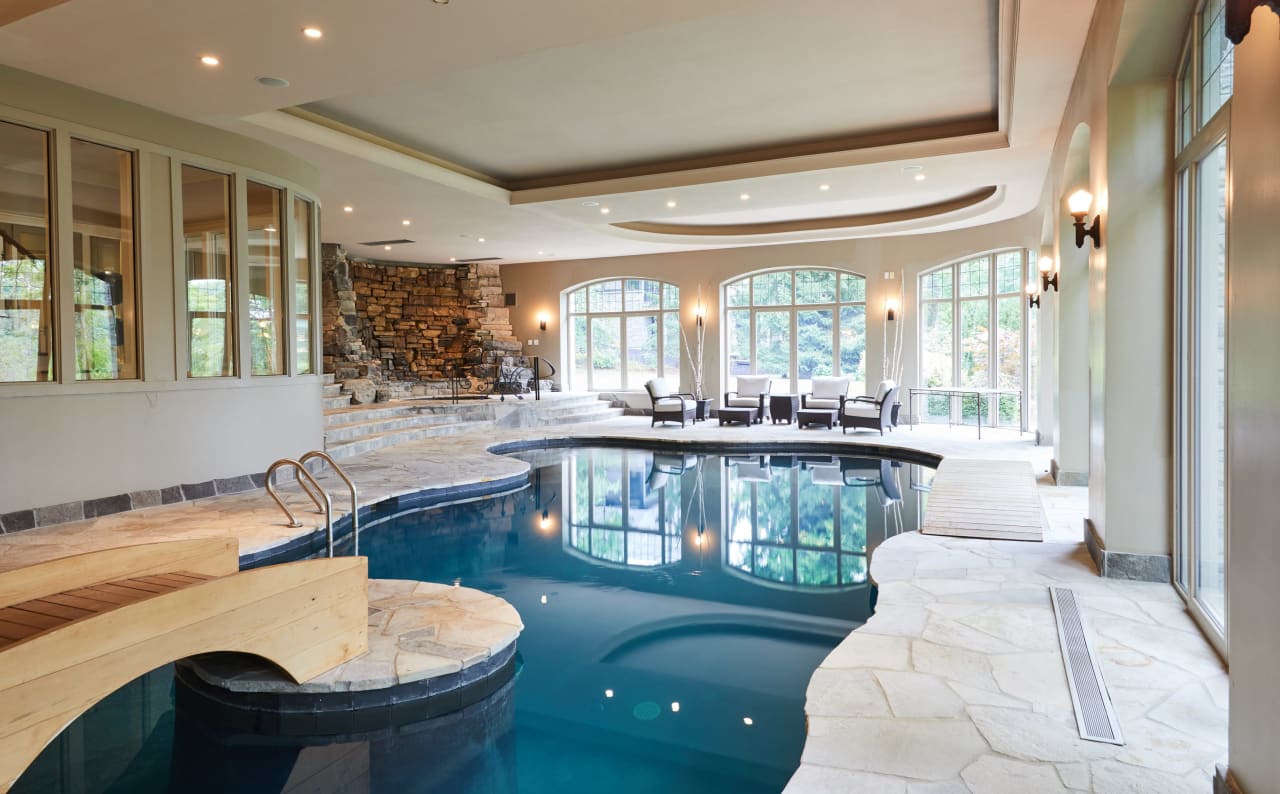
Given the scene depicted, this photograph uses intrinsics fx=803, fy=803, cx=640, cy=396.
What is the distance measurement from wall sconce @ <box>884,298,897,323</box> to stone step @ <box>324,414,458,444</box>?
24.7 ft

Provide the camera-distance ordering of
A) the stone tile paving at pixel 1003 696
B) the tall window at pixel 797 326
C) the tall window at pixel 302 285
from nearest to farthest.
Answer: the stone tile paving at pixel 1003 696 → the tall window at pixel 302 285 → the tall window at pixel 797 326

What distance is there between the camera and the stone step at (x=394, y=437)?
9863 mm

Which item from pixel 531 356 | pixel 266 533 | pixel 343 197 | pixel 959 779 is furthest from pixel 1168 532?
pixel 531 356

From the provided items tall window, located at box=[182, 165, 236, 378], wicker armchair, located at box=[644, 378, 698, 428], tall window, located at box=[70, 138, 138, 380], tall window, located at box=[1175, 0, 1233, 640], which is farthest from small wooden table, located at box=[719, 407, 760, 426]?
tall window, located at box=[1175, 0, 1233, 640]

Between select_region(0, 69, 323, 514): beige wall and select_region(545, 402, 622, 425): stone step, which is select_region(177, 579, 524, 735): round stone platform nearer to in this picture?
select_region(0, 69, 323, 514): beige wall

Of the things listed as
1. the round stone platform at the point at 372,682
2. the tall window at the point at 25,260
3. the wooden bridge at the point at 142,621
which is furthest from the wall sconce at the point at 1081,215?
the tall window at the point at 25,260

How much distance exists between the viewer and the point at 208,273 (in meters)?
7.14

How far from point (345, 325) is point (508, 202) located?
495cm

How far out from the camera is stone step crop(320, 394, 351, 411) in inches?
459

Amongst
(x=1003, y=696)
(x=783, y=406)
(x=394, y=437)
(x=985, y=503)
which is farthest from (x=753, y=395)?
(x=1003, y=696)

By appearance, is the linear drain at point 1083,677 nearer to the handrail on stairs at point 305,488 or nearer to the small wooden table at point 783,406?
the handrail on stairs at point 305,488

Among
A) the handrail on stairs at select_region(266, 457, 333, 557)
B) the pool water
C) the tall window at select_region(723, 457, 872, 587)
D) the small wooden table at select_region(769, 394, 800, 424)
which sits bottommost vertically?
the pool water

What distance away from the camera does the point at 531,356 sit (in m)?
17.3

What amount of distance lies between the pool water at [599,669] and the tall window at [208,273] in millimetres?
2044
